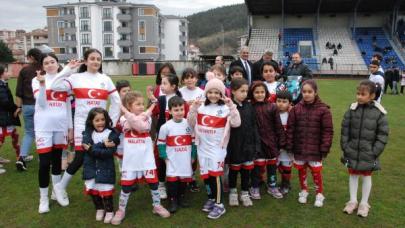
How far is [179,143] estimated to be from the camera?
436 cm

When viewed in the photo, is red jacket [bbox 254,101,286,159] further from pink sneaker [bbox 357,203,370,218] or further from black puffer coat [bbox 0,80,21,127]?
black puffer coat [bbox 0,80,21,127]

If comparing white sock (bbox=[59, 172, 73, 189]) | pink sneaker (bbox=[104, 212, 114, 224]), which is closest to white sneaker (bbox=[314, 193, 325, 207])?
pink sneaker (bbox=[104, 212, 114, 224])

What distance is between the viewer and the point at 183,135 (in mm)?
4363

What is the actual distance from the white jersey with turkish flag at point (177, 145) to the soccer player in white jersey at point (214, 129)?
14 centimetres

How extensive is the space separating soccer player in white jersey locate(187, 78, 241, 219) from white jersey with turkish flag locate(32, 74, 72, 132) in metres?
1.67

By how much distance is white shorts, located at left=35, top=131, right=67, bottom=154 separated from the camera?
435 cm

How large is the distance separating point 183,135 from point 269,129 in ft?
3.97

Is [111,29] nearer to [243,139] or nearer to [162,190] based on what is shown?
[162,190]

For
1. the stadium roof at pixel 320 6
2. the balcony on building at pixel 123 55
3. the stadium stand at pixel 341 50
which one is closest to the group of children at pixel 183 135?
the stadium roof at pixel 320 6

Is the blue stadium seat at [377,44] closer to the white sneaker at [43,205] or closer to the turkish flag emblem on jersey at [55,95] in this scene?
the turkish flag emblem on jersey at [55,95]

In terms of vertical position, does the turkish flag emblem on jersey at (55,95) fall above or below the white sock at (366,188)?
above

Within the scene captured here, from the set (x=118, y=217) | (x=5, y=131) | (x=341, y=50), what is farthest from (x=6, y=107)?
(x=341, y=50)

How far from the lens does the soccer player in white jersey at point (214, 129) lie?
13.9ft

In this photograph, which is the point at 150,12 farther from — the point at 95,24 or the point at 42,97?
the point at 42,97
